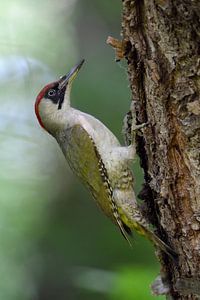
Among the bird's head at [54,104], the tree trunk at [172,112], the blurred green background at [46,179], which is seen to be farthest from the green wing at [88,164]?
the blurred green background at [46,179]

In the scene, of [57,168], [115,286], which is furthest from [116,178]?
[57,168]

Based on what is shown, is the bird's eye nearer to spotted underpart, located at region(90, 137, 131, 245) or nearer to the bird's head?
the bird's head

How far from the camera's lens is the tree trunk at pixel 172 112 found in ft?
9.94

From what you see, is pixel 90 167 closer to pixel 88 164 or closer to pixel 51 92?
pixel 88 164

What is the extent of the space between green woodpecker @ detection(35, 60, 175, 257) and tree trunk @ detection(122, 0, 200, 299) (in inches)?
24.5

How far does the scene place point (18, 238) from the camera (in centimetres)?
687

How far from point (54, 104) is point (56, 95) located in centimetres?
6

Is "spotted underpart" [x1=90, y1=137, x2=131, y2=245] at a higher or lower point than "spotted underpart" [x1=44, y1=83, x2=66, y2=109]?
lower

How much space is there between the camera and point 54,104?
4781mm

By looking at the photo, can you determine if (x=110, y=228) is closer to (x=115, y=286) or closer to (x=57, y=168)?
(x=57, y=168)

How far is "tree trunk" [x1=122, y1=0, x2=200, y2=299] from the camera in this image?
3.03 m

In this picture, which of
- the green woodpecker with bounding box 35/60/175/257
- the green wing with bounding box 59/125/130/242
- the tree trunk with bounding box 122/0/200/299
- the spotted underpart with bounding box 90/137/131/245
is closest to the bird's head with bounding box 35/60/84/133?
the green woodpecker with bounding box 35/60/175/257

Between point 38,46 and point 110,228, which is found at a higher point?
point 38,46

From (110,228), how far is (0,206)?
3.20ft
